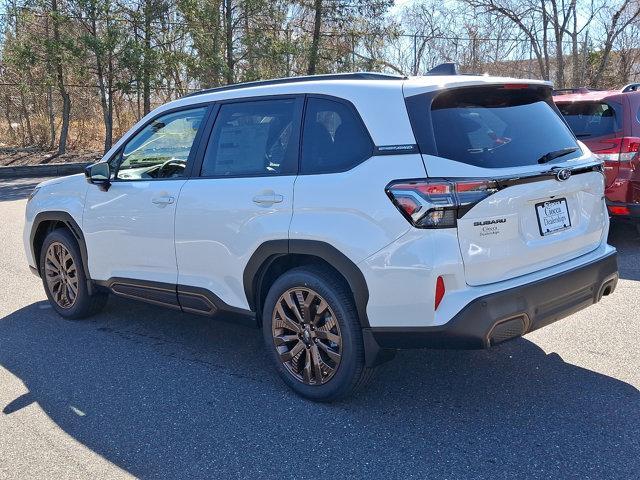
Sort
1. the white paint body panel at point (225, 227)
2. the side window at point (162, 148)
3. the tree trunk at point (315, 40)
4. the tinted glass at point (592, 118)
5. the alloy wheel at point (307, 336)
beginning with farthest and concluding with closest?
the tree trunk at point (315, 40) < the tinted glass at point (592, 118) < the side window at point (162, 148) < the white paint body panel at point (225, 227) < the alloy wheel at point (307, 336)

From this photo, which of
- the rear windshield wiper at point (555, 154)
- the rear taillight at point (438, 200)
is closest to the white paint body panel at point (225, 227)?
the rear taillight at point (438, 200)

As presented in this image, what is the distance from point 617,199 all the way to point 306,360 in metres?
4.48

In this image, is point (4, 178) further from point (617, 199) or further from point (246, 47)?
point (617, 199)

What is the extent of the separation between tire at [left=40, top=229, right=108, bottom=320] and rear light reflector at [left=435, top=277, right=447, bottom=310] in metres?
3.13

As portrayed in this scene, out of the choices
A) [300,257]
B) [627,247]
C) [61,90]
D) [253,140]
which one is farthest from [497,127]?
[61,90]

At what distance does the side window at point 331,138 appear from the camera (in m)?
3.48

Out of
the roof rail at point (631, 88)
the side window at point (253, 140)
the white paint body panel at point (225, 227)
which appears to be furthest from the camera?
the roof rail at point (631, 88)

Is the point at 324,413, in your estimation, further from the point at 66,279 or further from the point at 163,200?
the point at 66,279

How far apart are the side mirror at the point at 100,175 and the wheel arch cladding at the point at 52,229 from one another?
0.47m

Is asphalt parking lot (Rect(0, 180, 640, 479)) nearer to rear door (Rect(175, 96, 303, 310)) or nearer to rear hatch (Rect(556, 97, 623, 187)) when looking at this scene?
rear door (Rect(175, 96, 303, 310))

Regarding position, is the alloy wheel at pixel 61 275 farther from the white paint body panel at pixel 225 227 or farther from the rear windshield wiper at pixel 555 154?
the rear windshield wiper at pixel 555 154

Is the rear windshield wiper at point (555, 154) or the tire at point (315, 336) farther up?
the rear windshield wiper at point (555, 154)

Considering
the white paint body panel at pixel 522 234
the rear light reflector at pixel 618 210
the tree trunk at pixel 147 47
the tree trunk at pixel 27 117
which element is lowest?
the rear light reflector at pixel 618 210

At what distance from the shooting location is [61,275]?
543 centimetres
